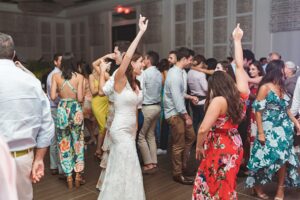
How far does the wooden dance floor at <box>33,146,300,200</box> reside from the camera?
3268 mm

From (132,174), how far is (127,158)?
141mm

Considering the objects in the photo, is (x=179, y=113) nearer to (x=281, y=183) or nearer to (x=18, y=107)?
(x=281, y=183)

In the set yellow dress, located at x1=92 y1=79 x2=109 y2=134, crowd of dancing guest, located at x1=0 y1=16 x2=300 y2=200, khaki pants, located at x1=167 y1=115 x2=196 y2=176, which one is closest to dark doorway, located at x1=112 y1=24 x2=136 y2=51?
crowd of dancing guest, located at x1=0 y1=16 x2=300 y2=200

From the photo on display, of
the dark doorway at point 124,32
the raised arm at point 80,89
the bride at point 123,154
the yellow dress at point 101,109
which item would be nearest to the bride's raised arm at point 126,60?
the bride at point 123,154

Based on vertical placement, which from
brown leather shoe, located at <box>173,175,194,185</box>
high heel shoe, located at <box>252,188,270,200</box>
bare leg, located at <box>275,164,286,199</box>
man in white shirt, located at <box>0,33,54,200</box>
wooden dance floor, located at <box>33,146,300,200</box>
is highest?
man in white shirt, located at <box>0,33,54,200</box>

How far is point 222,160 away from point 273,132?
933 millimetres

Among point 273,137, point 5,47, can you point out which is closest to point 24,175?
point 5,47

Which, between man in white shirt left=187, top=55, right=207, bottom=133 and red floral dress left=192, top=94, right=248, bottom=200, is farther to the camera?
man in white shirt left=187, top=55, right=207, bottom=133

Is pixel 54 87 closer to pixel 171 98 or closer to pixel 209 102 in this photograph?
pixel 171 98

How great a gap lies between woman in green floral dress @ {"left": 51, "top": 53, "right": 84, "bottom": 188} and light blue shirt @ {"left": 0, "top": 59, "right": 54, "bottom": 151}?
5.40 ft

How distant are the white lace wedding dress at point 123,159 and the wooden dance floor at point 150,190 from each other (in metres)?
0.67

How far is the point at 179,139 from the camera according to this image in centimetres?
360

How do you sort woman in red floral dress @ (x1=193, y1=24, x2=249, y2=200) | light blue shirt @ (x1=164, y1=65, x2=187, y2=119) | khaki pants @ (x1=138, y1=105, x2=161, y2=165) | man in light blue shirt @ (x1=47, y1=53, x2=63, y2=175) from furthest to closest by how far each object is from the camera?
khaki pants @ (x1=138, y1=105, x2=161, y2=165), man in light blue shirt @ (x1=47, y1=53, x2=63, y2=175), light blue shirt @ (x1=164, y1=65, x2=187, y2=119), woman in red floral dress @ (x1=193, y1=24, x2=249, y2=200)

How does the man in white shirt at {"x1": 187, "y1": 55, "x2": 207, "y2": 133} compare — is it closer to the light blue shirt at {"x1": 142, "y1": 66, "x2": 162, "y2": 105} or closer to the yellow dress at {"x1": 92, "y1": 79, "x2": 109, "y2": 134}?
the light blue shirt at {"x1": 142, "y1": 66, "x2": 162, "y2": 105}
